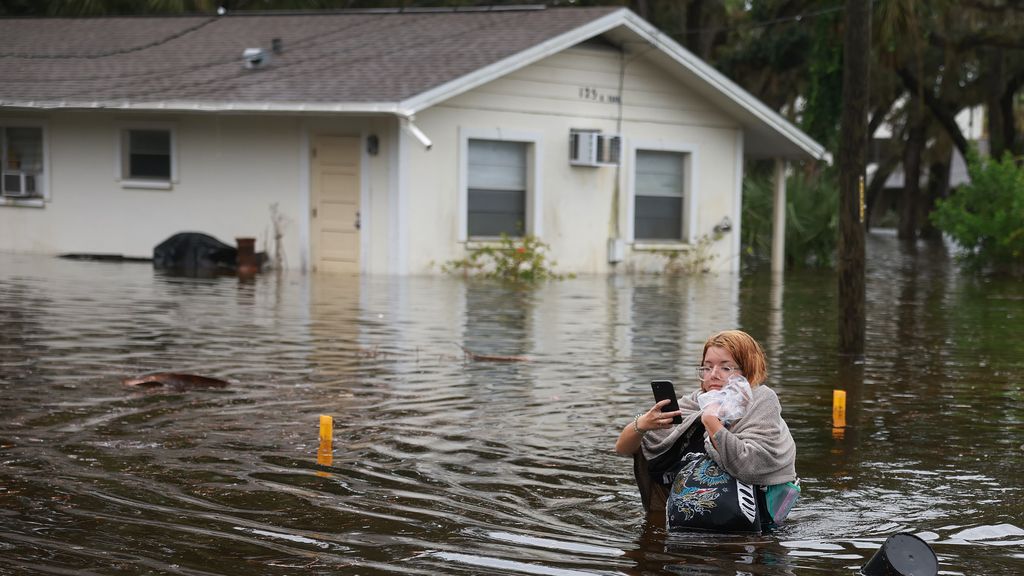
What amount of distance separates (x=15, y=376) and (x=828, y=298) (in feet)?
43.1

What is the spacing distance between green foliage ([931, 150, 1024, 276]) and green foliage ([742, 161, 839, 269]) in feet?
11.5

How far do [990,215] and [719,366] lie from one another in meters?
21.3

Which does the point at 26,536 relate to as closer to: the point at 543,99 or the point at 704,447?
the point at 704,447

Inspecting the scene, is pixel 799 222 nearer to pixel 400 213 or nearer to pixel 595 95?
pixel 595 95

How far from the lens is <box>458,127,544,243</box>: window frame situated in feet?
76.6

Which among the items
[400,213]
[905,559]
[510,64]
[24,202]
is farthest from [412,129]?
[905,559]

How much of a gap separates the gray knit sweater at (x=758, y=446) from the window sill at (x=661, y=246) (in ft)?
63.4

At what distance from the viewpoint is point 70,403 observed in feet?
31.2

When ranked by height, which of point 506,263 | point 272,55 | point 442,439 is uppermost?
point 272,55

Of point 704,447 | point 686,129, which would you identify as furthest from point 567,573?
point 686,129

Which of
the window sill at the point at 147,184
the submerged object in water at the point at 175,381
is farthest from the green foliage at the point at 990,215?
the submerged object in water at the point at 175,381

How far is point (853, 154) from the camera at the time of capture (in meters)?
12.5

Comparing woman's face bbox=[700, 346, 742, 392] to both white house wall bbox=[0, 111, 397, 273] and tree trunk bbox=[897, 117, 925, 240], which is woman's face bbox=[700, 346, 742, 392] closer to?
white house wall bbox=[0, 111, 397, 273]

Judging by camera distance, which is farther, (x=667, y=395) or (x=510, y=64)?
(x=510, y=64)
